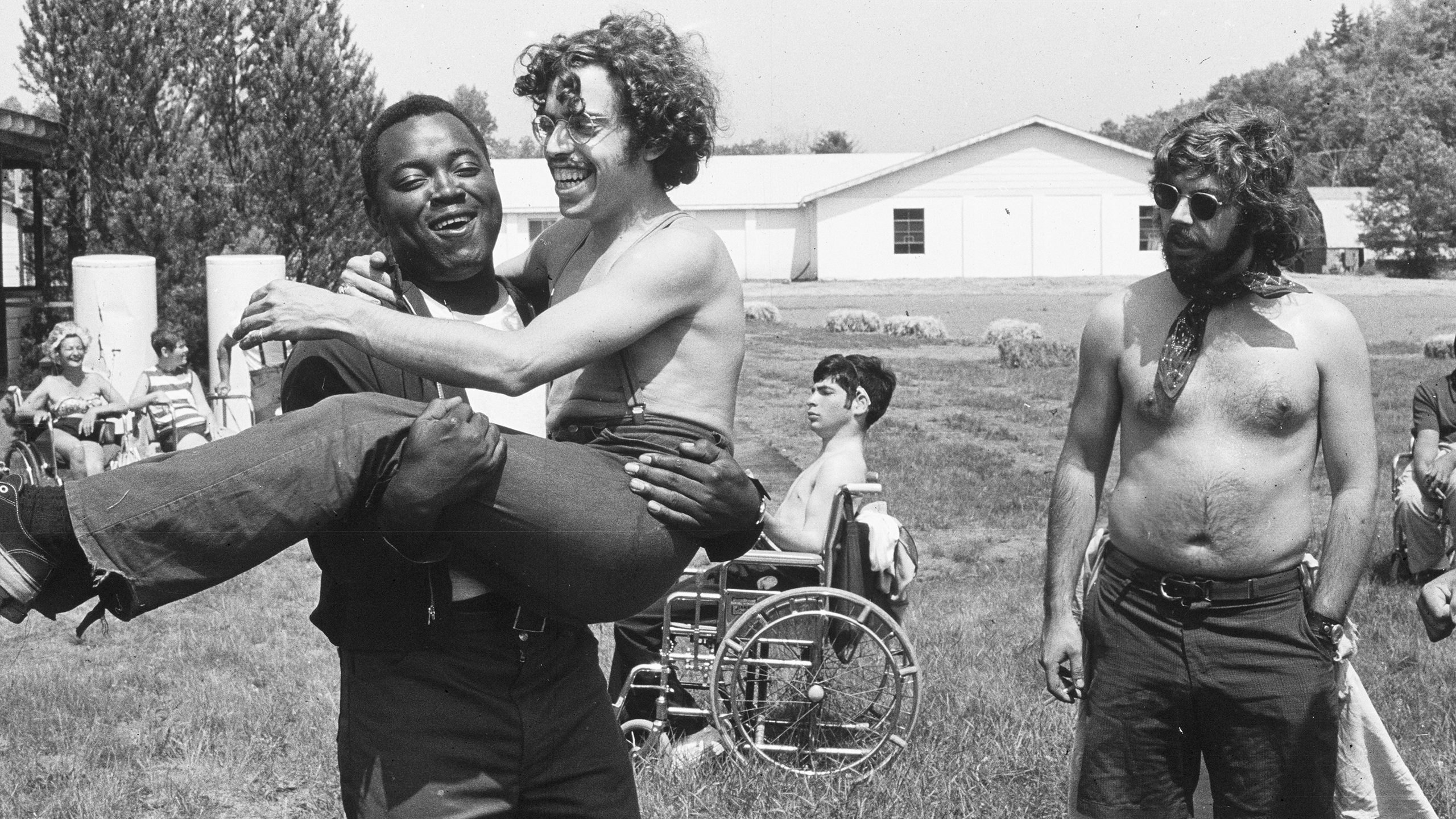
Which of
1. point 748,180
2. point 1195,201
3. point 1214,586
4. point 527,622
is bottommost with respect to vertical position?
point 1214,586

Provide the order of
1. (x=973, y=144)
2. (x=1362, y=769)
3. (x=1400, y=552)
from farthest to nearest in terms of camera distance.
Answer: (x=973, y=144) → (x=1400, y=552) → (x=1362, y=769)

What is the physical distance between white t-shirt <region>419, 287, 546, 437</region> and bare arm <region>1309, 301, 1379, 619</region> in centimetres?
198

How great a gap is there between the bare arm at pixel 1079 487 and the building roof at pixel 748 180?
3795 centimetres

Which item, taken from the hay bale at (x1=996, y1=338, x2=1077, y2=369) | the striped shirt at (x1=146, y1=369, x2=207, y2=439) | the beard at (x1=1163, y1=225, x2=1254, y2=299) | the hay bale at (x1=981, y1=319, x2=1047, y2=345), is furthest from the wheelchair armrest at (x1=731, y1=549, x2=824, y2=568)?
the hay bale at (x1=981, y1=319, x2=1047, y2=345)

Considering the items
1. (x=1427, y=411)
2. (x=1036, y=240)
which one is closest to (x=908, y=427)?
(x=1427, y=411)

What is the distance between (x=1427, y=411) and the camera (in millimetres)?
7965

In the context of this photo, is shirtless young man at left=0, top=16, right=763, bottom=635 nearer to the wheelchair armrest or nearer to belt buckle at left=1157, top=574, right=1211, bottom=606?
belt buckle at left=1157, top=574, right=1211, bottom=606

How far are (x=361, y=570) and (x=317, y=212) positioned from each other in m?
18.0

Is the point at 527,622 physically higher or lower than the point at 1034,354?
higher

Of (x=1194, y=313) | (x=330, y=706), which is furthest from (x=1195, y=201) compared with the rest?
(x=330, y=706)

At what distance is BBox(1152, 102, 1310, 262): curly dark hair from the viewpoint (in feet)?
12.0

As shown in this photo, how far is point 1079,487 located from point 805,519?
7.25ft

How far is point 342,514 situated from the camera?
2.37m

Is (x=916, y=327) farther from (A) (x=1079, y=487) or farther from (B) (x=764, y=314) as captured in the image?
(A) (x=1079, y=487)
